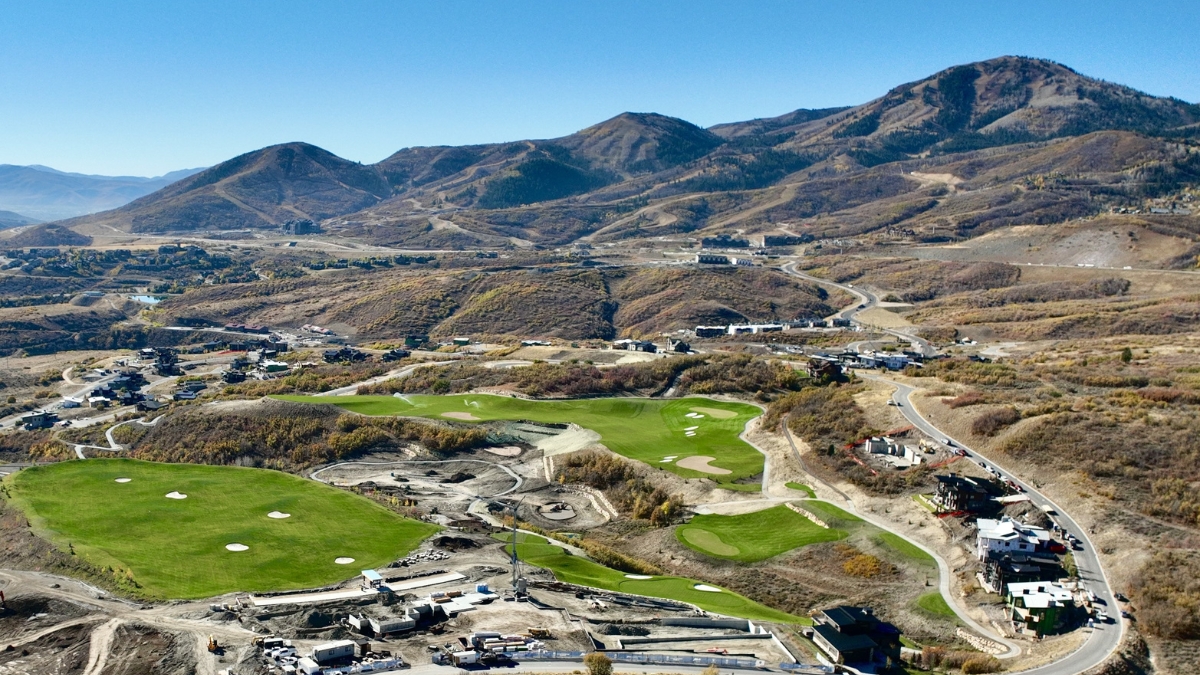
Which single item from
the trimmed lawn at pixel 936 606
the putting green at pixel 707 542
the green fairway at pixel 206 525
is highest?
the green fairway at pixel 206 525

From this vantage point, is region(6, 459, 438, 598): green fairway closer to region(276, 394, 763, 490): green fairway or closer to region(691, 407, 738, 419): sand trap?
region(276, 394, 763, 490): green fairway

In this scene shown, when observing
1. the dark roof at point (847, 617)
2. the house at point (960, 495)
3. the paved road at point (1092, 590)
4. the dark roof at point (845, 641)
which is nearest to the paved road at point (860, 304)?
the house at point (960, 495)

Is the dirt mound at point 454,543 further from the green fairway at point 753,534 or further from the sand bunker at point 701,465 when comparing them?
the sand bunker at point 701,465

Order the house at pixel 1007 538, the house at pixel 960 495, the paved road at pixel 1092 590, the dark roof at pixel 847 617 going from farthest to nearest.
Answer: the house at pixel 960 495 < the house at pixel 1007 538 < the dark roof at pixel 847 617 < the paved road at pixel 1092 590

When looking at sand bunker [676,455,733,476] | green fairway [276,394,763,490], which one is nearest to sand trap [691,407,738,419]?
green fairway [276,394,763,490]

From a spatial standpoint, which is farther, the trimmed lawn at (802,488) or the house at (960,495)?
the trimmed lawn at (802,488)

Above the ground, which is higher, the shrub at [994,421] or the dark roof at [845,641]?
the shrub at [994,421]

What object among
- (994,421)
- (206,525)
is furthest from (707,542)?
(206,525)

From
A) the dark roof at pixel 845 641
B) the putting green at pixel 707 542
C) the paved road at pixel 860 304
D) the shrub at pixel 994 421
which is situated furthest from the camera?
the paved road at pixel 860 304
